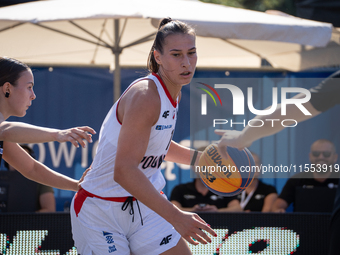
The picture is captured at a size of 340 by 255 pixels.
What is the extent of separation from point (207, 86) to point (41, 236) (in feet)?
11.0

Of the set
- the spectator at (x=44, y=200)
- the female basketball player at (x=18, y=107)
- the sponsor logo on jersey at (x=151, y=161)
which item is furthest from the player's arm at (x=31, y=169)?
the spectator at (x=44, y=200)

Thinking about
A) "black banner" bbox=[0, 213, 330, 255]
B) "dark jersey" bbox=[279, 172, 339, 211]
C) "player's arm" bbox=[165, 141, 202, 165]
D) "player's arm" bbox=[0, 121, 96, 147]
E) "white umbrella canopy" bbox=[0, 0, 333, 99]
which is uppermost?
"white umbrella canopy" bbox=[0, 0, 333, 99]

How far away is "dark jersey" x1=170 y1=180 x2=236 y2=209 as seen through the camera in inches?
189

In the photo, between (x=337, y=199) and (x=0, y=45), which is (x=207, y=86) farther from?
(x=337, y=199)

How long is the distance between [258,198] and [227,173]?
6.18 ft

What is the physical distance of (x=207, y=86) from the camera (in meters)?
6.22

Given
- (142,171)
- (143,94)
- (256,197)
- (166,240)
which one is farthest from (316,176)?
(143,94)

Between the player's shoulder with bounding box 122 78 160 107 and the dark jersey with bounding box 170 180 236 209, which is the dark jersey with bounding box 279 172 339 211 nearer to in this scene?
the dark jersey with bounding box 170 180 236 209

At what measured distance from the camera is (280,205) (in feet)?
15.4

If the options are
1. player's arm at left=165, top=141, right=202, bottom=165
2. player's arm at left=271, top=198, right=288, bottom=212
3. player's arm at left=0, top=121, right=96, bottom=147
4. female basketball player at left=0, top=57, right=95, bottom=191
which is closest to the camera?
player's arm at left=0, top=121, right=96, bottom=147

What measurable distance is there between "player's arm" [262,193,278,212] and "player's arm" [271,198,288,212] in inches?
2.7

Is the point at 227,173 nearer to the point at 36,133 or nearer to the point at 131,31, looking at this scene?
the point at 36,133

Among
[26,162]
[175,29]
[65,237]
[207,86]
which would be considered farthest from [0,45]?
[175,29]

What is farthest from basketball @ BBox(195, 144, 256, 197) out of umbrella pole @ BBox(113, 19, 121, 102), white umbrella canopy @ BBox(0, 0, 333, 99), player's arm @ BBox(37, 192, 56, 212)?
umbrella pole @ BBox(113, 19, 121, 102)
